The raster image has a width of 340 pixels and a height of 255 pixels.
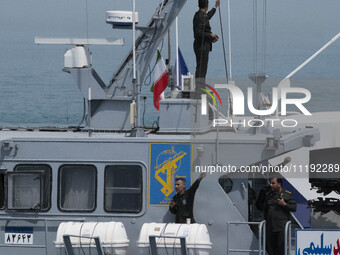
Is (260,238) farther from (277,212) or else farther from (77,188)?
(77,188)

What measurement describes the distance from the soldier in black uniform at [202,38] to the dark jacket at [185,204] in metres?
2.52

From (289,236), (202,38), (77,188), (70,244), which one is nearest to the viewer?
(289,236)

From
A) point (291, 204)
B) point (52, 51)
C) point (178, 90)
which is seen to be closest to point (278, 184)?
point (291, 204)

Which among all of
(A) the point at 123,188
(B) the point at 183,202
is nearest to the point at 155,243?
(B) the point at 183,202

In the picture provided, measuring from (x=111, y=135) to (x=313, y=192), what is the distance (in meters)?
5.58

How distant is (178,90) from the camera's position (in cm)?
1700

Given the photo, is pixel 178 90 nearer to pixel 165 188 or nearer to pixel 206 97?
pixel 206 97

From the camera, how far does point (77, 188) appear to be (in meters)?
15.8

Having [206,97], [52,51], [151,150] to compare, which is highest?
[52,51]

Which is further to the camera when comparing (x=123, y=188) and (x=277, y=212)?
(x=123, y=188)

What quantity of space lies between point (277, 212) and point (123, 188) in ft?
8.93

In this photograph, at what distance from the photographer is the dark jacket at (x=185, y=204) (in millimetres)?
15273

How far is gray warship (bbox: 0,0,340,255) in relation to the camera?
15.4m

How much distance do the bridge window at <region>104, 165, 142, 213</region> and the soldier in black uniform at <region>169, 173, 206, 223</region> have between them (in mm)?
674
